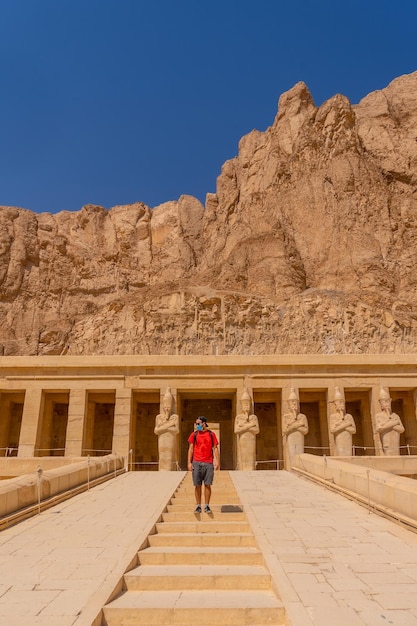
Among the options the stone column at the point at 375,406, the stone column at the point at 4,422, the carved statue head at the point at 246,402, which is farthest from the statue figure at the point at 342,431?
the stone column at the point at 4,422

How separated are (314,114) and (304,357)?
154 feet

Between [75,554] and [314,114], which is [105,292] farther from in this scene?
[75,554]

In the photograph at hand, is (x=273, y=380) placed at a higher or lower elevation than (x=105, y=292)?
lower

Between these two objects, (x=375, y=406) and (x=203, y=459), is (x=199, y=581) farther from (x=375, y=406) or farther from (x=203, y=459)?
(x=375, y=406)

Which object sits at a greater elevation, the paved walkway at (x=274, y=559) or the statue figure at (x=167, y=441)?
the statue figure at (x=167, y=441)

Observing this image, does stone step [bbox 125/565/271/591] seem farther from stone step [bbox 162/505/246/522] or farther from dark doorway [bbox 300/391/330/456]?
dark doorway [bbox 300/391/330/456]

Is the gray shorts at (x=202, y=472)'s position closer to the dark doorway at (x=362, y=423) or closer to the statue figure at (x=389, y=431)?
the statue figure at (x=389, y=431)

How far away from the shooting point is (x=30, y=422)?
65.3 feet

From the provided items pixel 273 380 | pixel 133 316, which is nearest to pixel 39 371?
pixel 273 380

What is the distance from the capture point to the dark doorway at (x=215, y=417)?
2227 cm

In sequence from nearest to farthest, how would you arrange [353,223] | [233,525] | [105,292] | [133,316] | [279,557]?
[279,557]
[233,525]
[133,316]
[353,223]
[105,292]

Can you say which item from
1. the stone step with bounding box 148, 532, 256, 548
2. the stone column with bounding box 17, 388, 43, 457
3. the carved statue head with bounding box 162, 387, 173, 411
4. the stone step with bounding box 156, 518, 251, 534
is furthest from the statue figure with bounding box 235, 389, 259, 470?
the stone step with bounding box 148, 532, 256, 548

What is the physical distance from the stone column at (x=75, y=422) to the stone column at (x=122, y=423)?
1.41m

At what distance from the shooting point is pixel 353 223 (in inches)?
2034
